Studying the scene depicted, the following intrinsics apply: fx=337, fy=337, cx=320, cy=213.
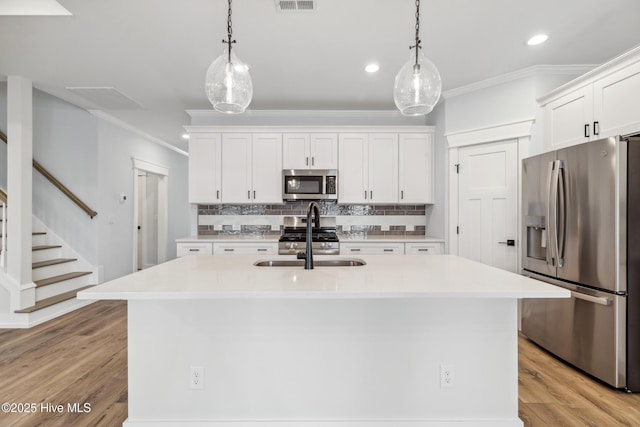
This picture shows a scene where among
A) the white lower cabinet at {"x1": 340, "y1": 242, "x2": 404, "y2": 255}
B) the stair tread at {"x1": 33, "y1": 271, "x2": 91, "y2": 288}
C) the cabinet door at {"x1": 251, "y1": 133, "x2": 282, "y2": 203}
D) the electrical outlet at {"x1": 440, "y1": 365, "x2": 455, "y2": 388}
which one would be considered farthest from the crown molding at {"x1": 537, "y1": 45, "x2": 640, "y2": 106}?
the stair tread at {"x1": 33, "y1": 271, "x2": 91, "y2": 288}

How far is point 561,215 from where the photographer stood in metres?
2.57

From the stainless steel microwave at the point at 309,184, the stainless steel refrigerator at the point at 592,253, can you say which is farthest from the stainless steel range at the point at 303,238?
the stainless steel refrigerator at the point at 592,253

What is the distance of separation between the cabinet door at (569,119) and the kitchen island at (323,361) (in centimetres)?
199

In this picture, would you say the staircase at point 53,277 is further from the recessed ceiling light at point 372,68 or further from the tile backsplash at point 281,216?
the recessed ceiling light at point 372,68

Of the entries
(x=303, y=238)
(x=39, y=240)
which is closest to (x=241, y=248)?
(x=303, y=238)

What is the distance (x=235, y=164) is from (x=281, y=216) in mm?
926

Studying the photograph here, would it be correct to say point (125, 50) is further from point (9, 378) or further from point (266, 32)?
point (9, 378)

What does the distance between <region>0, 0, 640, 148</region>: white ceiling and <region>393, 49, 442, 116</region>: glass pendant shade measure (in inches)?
31.7

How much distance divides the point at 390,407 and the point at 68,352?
2775 millimetres

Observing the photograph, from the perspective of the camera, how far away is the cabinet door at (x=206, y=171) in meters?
4.37

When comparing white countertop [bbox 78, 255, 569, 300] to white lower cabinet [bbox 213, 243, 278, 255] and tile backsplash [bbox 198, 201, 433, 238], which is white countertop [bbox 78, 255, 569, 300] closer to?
white lower cabinet [bbox 213, 243, 278, 255]

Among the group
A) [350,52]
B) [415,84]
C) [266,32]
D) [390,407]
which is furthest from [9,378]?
[350,52]

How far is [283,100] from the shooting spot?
425cm

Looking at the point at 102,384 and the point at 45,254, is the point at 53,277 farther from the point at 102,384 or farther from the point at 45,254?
the point at 102,384
